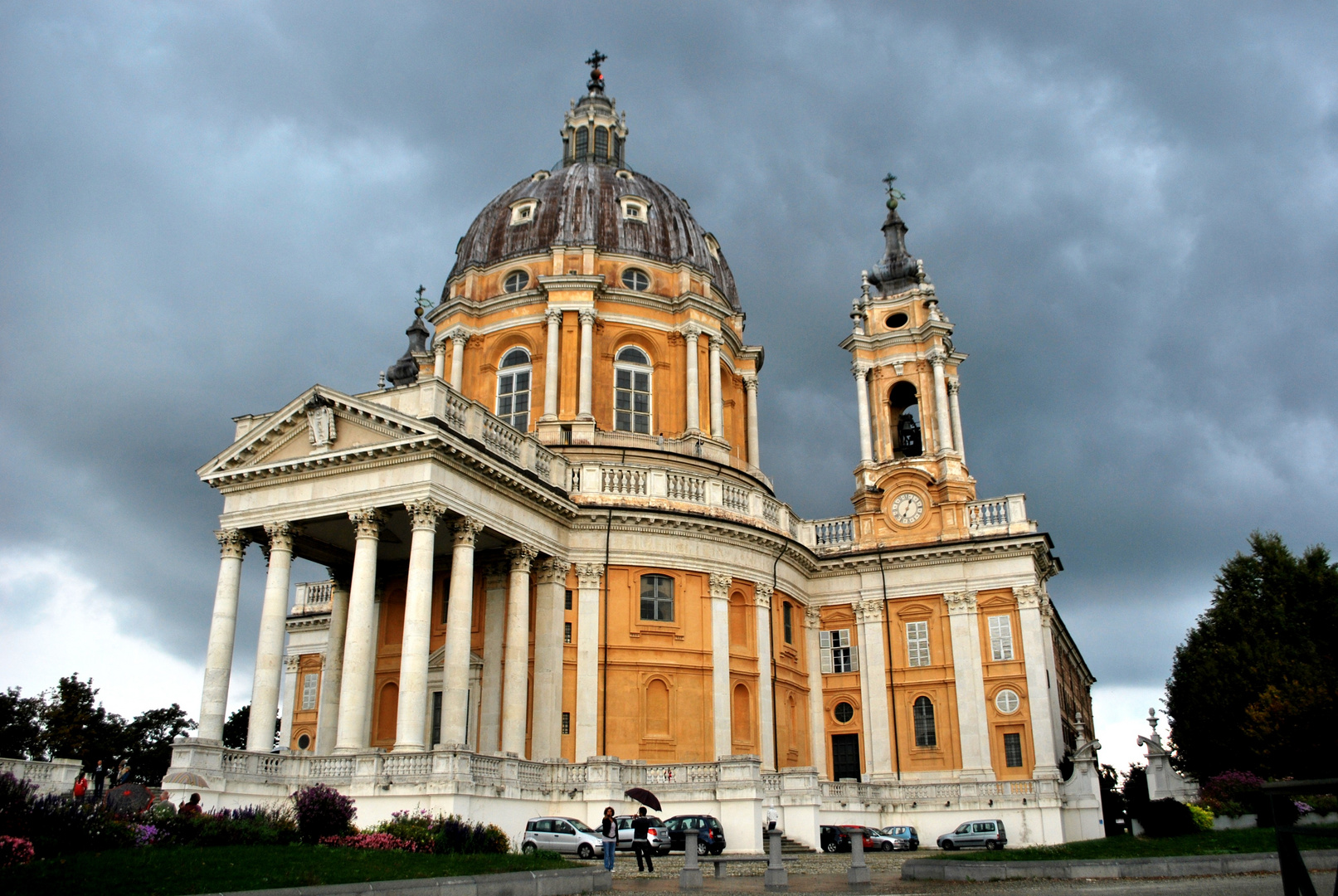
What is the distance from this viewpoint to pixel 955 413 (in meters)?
42.6

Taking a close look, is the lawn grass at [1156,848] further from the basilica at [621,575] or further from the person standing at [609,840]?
the basilica at [621,575]

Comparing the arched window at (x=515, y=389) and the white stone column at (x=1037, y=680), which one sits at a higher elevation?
the arched window at (x=515, y=389)

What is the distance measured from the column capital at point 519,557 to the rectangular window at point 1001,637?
675 inches

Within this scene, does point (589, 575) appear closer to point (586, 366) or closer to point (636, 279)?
point (586, 366)

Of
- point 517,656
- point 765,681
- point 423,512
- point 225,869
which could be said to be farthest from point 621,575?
point 225,869

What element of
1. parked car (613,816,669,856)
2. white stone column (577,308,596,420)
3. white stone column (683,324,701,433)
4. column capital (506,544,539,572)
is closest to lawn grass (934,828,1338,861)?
parked car (613,816,669,856)

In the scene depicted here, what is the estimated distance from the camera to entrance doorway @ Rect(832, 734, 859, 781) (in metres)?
37.7

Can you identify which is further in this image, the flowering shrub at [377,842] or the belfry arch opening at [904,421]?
the belfry arch opening at [904,421]

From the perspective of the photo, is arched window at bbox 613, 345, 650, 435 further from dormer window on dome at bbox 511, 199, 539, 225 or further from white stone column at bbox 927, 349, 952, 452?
white stone column at bbox 927, 349, 952, 452

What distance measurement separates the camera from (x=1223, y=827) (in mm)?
30172

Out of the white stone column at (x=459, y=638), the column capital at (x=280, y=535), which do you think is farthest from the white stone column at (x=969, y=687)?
the column capital at (x=280, y=535)

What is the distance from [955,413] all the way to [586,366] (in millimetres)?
15129

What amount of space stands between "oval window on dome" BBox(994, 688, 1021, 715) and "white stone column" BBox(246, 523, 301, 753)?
2328 cm

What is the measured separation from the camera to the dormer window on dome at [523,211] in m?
43.0
